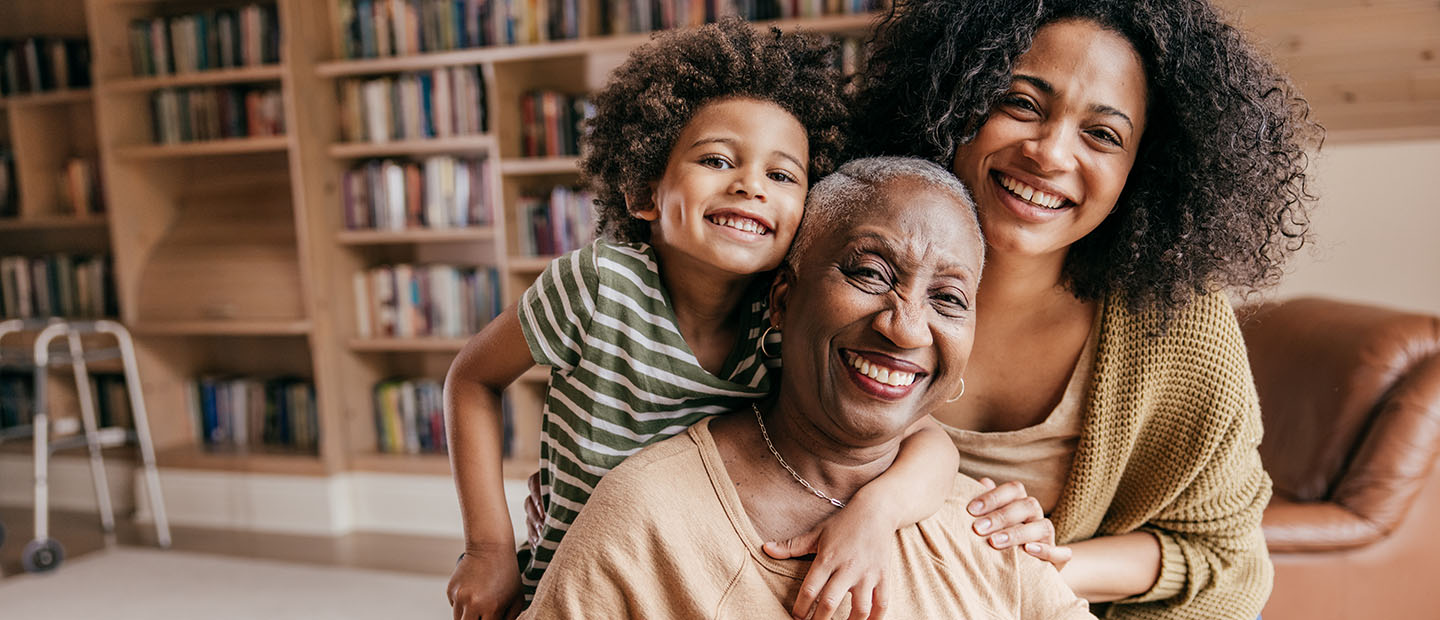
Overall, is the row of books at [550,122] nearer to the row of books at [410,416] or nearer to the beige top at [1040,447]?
the row of books at [410,416]

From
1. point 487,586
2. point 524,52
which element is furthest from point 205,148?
point 487,586

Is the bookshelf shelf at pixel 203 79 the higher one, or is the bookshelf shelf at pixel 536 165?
the bookshelf shelf at pixel 203 79

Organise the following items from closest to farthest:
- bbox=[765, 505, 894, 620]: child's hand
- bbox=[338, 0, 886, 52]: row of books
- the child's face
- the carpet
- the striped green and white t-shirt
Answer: bbox=[765, 505, 894, 620]: child's hand → the child's face → the striped green and white t-shirt → the carpet → bbox=[338, 0, 886, 52]: row of books

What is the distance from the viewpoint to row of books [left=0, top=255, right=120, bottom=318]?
5054 millimetres

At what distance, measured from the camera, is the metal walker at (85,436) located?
4.05 metres

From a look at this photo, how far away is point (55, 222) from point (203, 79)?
1.26 m

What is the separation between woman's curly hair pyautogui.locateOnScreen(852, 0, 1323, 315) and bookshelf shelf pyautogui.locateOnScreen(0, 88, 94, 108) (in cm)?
476

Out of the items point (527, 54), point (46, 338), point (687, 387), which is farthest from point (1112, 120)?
point (46, 338)

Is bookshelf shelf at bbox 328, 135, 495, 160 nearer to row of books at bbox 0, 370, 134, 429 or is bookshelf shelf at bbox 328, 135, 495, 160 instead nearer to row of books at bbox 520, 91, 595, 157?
row of books at bbox 520, 91, 595, 157

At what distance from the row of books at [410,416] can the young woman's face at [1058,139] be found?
361cm

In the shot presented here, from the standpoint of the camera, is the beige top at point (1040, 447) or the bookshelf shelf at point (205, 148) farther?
the bookshelf shelf at point (205, 148)

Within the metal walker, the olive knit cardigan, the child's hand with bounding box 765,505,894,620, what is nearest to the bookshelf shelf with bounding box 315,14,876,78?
the metal walker

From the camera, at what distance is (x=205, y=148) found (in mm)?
4500

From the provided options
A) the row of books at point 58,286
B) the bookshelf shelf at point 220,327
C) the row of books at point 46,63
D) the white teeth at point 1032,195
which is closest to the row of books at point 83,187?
the row of books at point 58,286
